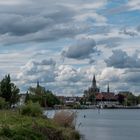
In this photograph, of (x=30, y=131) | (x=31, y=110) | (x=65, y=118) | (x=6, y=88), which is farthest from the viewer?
(x=6, y=88)

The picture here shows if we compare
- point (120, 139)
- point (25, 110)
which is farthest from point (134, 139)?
point (25, 110)

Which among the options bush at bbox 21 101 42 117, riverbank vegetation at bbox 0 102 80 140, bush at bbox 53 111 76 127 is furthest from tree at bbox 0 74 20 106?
riverbank vegetation at bbox 0 102 80 140

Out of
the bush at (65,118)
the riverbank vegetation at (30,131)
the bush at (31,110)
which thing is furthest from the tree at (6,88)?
the riverbank vegetation at (30,131)

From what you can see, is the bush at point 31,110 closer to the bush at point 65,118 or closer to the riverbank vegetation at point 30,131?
the bush at point 65,118

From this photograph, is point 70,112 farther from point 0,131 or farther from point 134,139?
point 0,131

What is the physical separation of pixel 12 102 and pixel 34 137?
106 metres

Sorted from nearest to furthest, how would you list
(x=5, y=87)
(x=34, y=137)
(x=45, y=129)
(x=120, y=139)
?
(x=34, y=137)
(x=45, y=129)
(x=120, y=139)
(x=5, y=87)

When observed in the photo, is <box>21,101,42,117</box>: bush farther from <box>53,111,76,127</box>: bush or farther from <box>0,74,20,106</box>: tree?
<box>0,74,20,106</box>: tree

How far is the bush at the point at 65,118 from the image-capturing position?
61.3m

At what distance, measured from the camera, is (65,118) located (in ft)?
206

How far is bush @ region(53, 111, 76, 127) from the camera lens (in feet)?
201

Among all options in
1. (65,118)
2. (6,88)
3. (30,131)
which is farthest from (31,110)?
(6,88)

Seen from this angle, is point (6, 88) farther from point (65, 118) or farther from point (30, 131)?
point (30, 131)

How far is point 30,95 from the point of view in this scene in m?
172
